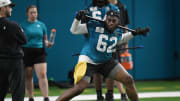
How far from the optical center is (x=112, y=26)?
4.87 metres

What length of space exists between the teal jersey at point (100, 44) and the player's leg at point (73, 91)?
426 mm

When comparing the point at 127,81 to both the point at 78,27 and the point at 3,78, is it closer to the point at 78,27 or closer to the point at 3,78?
the point at 78,27

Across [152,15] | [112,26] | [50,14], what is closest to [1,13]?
[112,26]

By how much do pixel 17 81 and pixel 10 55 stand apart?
14.6 inches

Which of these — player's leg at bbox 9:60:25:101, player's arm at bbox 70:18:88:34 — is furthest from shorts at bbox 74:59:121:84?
player's leg at bbox 9:60:25:101

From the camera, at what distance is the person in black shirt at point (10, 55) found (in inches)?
186

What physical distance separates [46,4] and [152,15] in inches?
133

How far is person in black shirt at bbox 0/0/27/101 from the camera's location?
15.5ft

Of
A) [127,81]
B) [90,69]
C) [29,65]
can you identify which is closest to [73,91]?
[90,69]

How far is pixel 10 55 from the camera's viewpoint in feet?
15.7

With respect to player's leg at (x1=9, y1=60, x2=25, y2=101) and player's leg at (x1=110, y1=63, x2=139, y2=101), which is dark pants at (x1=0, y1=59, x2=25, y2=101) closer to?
player's leg at (x1=9, y1=60, x2=25, y2=101)

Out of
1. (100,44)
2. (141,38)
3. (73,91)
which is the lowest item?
(73,91)

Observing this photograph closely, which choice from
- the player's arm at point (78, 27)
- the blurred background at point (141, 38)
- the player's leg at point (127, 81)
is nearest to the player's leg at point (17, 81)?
the player's arm at point (78, 27)

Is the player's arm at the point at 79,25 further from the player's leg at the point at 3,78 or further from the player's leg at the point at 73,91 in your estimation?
the player's leg at the point at 3,78
